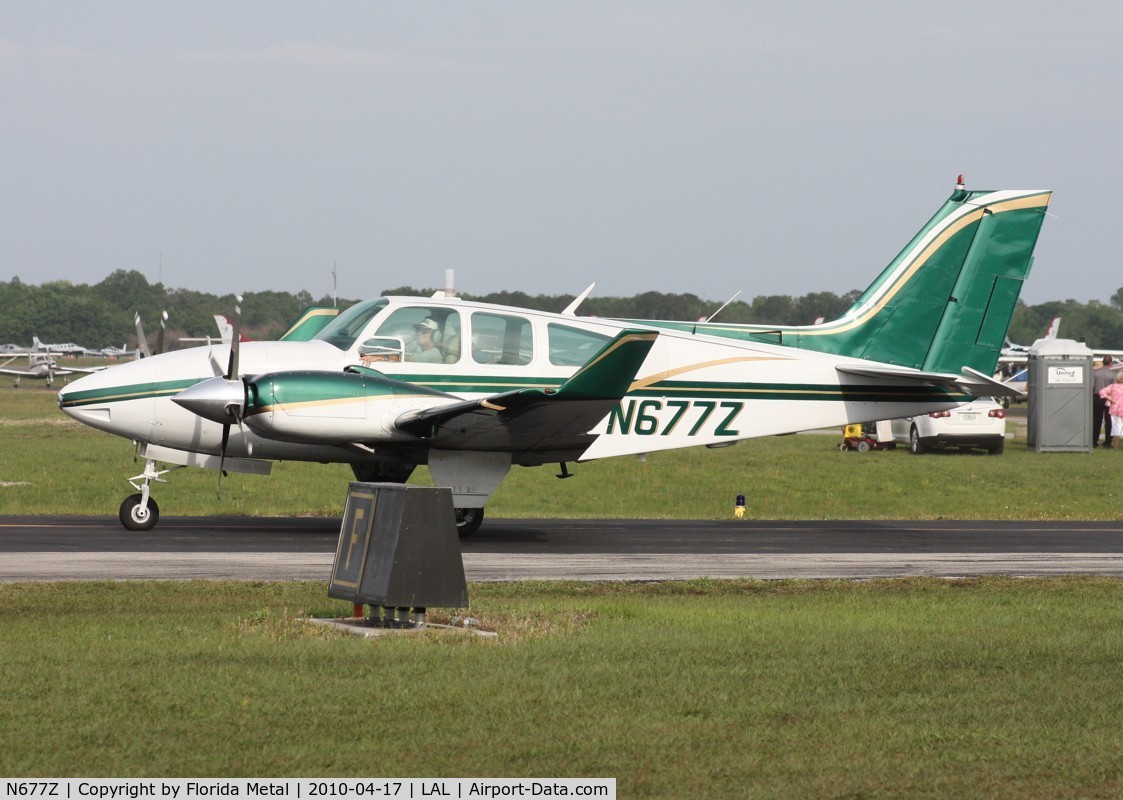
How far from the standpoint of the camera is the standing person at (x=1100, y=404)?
3347 cm

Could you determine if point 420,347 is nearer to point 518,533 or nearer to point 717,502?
point 518,533

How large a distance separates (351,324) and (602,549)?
13.5ft

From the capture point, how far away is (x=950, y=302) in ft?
61.9

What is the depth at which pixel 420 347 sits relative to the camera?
16250 millimetres

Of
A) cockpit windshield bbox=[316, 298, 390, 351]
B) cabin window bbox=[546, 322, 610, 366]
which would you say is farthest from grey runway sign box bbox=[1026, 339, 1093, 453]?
cockpit windshield bbox=[316, 298, 390, 351]

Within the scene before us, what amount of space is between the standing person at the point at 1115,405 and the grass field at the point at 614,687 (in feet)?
72.3

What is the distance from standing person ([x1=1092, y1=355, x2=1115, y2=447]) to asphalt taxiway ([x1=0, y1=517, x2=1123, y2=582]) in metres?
14.6

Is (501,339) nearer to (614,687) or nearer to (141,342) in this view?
(141,342)

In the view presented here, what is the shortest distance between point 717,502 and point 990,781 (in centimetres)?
2025

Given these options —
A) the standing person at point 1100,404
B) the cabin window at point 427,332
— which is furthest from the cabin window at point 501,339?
the standing person at point 1100,404

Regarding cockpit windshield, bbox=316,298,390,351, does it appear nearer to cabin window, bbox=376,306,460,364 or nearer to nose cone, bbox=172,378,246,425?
cabin window, bbox=376,306,460,364

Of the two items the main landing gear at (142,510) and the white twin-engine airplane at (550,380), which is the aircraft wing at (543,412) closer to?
the white twin-engine airplane at (550,380)

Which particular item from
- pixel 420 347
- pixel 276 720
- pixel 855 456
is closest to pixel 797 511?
pixel 855 456
